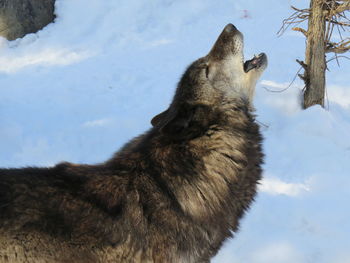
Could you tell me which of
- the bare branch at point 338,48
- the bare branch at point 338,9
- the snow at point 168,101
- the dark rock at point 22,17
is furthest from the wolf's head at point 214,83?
the dark rock at point 22,17

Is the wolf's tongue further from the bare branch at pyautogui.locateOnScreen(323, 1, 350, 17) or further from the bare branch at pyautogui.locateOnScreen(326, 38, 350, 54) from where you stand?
the bare branch at pyautogui.locateOnScreen(326, 38, 350, 54)

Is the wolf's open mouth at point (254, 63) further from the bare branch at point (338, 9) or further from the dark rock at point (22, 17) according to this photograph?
the dark rock at point (22, 17)

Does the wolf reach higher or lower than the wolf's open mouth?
Answer: lower

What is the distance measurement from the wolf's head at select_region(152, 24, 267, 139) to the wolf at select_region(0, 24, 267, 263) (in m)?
0.01

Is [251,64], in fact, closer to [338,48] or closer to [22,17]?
[338,48]

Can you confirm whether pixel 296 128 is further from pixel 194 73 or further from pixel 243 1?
pixel 243 1

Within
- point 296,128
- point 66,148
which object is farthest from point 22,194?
point 296,128

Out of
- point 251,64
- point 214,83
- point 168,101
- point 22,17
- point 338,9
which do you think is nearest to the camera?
point 214,83

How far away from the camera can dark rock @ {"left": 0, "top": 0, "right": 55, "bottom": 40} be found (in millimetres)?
12281

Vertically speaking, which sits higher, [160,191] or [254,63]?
[254,63]

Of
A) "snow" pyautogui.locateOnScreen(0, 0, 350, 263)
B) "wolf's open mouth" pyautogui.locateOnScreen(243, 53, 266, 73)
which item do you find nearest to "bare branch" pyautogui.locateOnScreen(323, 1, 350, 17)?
"snow" pyautogui.locateOnScreen(0, 0, 350, 263)

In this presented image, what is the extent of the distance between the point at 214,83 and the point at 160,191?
106 centimetres

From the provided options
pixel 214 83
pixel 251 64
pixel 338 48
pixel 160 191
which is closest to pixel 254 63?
pixel 251 64

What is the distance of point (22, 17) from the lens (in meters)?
12.6
